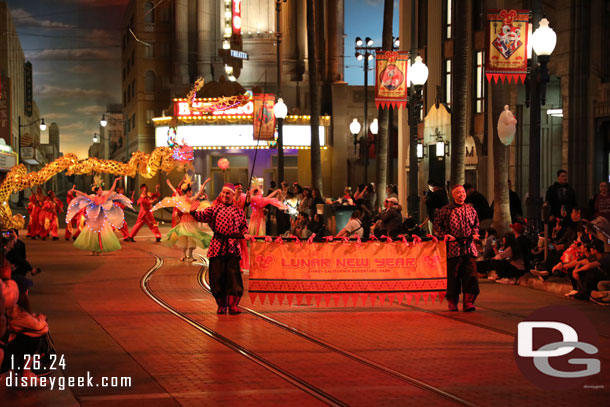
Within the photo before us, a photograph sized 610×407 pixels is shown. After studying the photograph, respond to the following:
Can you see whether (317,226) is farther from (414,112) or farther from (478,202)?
(478,202)

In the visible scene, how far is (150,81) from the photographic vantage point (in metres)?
61.9

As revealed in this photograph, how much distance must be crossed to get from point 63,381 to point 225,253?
16.1 feet

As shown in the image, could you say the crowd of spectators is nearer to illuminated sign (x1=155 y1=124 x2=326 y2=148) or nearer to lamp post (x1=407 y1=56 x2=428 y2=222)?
lamp post (x1=407 y1=56 x2=428 y2=222)

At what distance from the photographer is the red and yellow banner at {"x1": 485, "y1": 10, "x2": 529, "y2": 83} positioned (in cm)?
1716

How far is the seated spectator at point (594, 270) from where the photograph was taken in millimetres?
13750

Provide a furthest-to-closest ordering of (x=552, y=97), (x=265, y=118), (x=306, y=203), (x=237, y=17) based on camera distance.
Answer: (x=237, y=17) < (x=265, y=118) < (x=306, y=203) < (x=552, y=97)

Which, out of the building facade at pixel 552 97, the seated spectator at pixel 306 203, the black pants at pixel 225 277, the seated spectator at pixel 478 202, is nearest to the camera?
the black pants at pixel 225 277

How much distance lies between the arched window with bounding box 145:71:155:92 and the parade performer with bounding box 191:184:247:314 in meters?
50.1

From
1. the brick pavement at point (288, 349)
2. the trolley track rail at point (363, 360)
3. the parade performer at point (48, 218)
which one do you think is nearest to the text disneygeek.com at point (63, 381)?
the brick pavement at point (288, 349)

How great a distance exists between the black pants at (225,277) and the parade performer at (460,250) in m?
3.15

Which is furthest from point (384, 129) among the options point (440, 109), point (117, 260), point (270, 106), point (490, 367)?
point (490, 367)

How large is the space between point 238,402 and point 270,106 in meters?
29.8

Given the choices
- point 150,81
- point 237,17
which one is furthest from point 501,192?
point 150,81

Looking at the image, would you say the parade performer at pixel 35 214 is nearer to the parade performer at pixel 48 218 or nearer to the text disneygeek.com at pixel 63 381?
the parade performer at pixel 48 218
